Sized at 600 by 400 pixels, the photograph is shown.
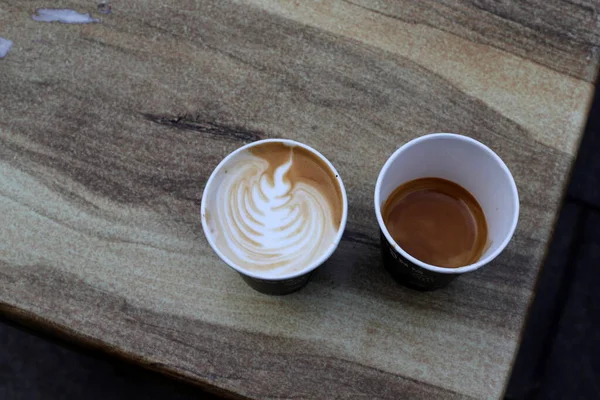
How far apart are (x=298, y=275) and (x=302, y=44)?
0.38m

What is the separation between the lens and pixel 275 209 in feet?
2.50

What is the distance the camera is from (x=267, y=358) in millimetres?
777

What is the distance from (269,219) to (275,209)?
15 millimetres

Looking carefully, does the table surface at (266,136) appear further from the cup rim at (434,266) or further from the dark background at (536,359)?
the dark background at (536,359)

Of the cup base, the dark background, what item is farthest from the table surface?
the dark background

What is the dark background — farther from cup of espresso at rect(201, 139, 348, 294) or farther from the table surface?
cup of espresso at rect(201, 139, 348, 294)

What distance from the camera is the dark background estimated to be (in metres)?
1.30

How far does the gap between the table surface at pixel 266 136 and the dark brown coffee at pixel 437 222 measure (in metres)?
0.05

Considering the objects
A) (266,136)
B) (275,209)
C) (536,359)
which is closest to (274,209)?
(275,209)

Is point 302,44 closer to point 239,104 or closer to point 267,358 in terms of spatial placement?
point 239,104

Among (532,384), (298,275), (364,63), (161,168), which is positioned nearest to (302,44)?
(364,63)

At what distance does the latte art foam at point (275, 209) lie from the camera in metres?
0.73

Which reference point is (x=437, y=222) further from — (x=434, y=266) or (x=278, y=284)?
(x=278, y=284)

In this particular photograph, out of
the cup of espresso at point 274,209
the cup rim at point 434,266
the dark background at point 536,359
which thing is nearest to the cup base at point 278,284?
the cup of espresso at point 274,209
